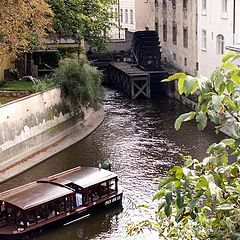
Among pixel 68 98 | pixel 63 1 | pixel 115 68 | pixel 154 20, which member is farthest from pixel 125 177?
pixel 154 20

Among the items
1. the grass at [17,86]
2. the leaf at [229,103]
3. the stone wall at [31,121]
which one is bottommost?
the stone wall at [31,121]

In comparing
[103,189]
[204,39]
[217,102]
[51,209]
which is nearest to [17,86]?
[204,39]

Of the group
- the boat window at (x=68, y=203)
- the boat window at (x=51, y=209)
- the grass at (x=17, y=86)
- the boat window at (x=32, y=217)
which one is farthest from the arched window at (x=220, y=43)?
the boat window at (x=32, y=217)

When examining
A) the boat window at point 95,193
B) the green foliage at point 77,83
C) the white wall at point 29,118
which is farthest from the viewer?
the green foliage at point 77,83

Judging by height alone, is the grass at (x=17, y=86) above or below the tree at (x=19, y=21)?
below

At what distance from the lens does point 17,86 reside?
29.7 m

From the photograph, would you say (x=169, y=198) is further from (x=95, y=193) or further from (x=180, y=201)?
(x=95, y=193)

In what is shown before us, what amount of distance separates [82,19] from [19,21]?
29.9ft

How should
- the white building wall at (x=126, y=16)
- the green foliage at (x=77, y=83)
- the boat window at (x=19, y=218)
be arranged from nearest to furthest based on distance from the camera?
the boat window at (x=19, y=218) → the green foliage at (x=77, y=83) → the white building wall at (x=126, y=16)

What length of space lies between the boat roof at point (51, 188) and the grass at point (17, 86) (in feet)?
32.1

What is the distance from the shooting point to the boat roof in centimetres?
1673

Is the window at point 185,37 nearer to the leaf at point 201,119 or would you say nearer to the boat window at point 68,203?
the boat window at point 68,203

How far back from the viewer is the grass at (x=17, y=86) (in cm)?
2873

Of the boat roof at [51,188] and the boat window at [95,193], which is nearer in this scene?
the boat roof at [51,188]
